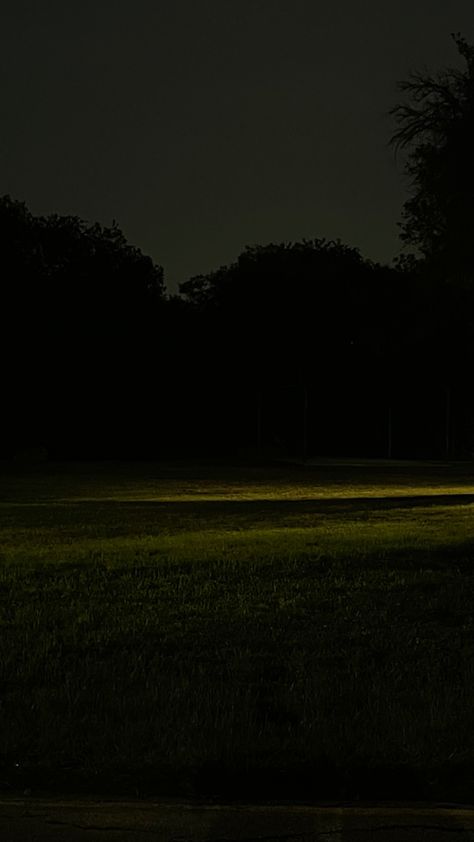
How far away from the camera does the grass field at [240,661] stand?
6.12 meters

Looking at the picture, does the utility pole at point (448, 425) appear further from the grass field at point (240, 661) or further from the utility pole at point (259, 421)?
the grass field at point (240, 661)

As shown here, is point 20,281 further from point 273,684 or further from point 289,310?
point 273,684

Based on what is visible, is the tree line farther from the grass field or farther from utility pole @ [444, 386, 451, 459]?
the grass field

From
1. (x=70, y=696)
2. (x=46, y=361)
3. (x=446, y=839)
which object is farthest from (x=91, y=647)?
(x=46, y=361)

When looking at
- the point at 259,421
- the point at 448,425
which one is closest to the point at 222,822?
the point at 448,425

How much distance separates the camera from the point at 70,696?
7512 millimetres

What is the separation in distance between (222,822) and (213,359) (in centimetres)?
6288

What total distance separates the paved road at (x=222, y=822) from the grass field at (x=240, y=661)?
24cm

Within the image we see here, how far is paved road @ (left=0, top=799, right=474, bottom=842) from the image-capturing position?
206 inches

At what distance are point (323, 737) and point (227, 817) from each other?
1222mm

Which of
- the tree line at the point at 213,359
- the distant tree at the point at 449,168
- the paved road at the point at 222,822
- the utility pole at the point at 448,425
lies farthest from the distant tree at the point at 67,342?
the paved road at the point at 222,822

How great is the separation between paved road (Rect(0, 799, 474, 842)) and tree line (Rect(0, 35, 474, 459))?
47.6m

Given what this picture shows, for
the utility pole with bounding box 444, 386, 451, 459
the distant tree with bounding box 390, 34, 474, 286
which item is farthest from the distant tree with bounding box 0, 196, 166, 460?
the distant tree with bounding box 390, 34, 474, 286

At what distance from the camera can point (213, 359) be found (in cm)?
Answer: 6806
